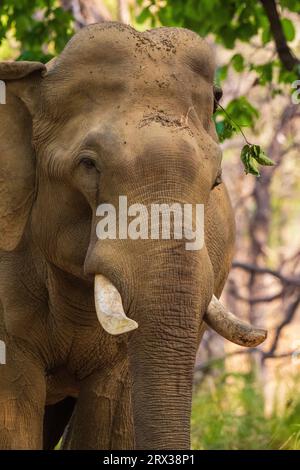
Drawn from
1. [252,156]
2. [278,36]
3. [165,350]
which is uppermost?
[278,36]

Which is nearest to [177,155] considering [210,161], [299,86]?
[210,161]

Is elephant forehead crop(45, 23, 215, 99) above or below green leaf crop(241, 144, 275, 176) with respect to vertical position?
above

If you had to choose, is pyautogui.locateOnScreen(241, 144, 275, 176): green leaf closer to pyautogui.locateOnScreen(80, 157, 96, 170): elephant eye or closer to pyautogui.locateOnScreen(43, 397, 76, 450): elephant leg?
pyautogui.locateOnScreen(80, 157, 96, 170): elephant eye

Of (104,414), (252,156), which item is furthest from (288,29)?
(104,414)

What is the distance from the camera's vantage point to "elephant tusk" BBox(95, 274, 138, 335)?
4770 mm

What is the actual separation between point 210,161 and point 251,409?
15.4 ft

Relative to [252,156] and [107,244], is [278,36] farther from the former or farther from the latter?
[107,244]

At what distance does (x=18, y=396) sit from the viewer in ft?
19.7

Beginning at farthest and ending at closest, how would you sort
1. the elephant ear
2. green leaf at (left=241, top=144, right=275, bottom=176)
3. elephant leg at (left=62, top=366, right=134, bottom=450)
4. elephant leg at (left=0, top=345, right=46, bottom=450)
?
1. elephant leg at (left=62, top=366, right=134, bottom=450)
2. green leaf at (left=241, top=144, right=275, bottom=176)
3. elephant leg at (left=0, top=345, right=46, bottom=450)
4. the elephant ear

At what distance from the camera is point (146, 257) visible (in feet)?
16.4

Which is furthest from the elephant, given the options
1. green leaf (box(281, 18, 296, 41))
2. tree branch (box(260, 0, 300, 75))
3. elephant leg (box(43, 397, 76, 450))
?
green leaf (box(281, 18, 296, 41))

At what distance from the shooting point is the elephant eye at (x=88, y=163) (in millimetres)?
5281

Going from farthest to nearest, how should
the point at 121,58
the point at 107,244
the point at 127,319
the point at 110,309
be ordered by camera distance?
the point at 121,58 → the point at 107,244 → the point at 110,309 → the point at 127,319

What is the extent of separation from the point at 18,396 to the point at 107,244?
1201mm
